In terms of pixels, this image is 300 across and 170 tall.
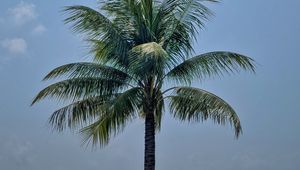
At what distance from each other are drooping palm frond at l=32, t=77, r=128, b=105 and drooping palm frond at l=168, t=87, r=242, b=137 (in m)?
1.86

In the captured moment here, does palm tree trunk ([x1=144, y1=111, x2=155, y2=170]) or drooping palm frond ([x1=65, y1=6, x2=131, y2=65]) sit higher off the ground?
drooping palm frond ([x1=65, y1=6, x2=131, y2=65])

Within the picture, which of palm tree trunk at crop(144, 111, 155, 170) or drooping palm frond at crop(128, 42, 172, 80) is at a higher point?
drooping palm frond at crop(128, 42, 172, 80)

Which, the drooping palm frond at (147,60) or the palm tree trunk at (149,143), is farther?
the palm tree trunk at (149,143)

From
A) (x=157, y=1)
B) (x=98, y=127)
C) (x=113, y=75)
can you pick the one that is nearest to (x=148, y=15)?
(x=157, y=1)

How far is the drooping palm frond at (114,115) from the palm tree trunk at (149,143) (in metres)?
0.55

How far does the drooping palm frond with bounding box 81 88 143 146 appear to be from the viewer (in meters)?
18.7

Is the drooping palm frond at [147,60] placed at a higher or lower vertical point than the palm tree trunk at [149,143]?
higher

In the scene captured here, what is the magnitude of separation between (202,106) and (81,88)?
12.8 ft

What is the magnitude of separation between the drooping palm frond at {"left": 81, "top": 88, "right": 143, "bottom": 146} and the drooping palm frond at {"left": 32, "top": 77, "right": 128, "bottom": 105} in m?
0.72

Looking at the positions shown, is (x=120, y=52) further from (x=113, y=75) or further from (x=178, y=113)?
(x=178, y=113)

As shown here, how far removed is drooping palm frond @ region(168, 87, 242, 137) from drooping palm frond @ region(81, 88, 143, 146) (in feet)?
4.68

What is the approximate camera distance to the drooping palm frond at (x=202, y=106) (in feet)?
63.0

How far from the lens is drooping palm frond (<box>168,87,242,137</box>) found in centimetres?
1920

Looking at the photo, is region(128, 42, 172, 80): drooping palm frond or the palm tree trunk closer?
region(128, 42, 172, 80): drooping palm frond
